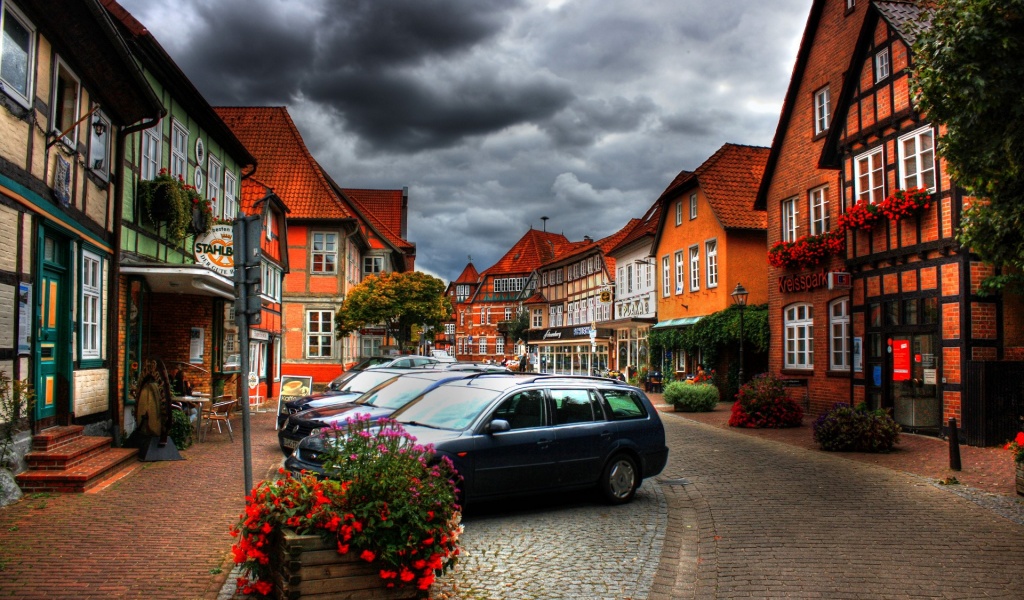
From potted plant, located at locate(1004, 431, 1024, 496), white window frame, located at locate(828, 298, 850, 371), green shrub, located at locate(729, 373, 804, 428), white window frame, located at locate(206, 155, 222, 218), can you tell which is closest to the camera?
potted plant, located at locate(1004, 431, 1024, 496)

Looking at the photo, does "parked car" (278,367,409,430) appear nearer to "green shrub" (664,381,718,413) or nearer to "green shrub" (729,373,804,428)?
"green shrub" (729,373,804,428)

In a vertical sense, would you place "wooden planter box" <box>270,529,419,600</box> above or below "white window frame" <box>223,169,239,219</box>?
below

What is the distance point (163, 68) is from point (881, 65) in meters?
14.8

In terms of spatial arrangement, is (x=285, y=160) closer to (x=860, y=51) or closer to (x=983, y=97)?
(x=860, y=51)

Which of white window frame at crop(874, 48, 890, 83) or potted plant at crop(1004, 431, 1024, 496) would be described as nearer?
potted plant at crop(1004, 431, 1024, 496)

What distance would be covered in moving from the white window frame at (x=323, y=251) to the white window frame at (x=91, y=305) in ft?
74.4

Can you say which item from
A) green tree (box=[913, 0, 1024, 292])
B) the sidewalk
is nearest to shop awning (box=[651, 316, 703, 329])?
the sidewalk

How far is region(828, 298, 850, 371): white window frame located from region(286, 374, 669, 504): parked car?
11.1m

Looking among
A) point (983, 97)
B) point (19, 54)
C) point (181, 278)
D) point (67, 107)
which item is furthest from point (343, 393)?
point (983, 97)

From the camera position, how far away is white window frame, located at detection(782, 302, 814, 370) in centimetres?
2202

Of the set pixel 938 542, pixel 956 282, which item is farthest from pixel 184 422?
pixel 956 282

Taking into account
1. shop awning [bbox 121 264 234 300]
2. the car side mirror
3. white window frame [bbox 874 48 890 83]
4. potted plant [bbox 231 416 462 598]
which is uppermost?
white window frame [bbox 874 48 890 83]

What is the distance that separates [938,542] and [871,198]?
466 inches

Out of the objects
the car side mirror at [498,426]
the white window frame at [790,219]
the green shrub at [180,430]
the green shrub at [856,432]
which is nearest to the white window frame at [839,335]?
the white window frame at [790,219]
